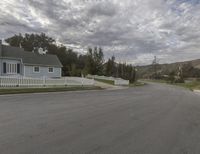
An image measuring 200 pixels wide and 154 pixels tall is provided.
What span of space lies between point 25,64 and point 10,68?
2232mm

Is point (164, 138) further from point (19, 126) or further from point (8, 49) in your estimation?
point (8, 49)

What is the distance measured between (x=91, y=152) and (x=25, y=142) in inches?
63.2

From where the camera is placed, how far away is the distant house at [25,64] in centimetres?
2395

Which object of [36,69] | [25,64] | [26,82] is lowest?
[26,82]

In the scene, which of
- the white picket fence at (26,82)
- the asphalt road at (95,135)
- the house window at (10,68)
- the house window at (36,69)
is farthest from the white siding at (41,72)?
the asphalt road at (95,135)

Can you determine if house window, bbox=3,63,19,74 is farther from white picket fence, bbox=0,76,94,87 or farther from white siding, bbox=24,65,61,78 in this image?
white picket fence, bbox=0,76,94,87

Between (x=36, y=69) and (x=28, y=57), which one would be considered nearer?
(x=28, y=57)

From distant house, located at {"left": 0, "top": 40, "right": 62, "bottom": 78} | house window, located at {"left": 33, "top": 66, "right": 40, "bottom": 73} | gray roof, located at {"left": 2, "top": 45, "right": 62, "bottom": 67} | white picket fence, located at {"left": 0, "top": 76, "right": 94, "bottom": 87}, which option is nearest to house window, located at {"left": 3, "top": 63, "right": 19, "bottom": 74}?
distant house, located at {"left": 0, "top": 40, "right": 62, "bottom": 78}

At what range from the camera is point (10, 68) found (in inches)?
960

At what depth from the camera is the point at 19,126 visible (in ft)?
17.0

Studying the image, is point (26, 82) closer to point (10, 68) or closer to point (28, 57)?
point (10, 68)

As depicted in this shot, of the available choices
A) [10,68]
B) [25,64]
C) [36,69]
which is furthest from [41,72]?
[10,68]

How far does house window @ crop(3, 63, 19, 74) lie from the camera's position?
23.6m

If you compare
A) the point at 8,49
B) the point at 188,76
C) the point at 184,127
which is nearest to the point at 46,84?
the point at 8,49
